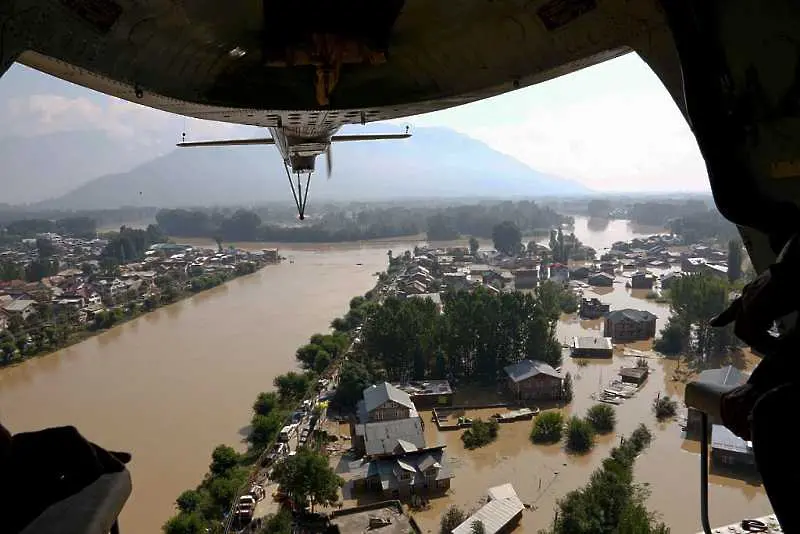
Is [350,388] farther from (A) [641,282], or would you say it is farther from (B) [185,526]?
(A) [641,282]

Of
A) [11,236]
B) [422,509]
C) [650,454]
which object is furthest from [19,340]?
[11,236]

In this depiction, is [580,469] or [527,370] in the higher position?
[527,370]

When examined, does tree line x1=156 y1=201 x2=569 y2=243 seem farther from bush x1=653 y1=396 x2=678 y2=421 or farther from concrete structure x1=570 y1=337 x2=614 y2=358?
bush x1=653 y1=396 x2=678 y2=421

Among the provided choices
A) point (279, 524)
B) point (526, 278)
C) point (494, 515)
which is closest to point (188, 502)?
point (279, 524)

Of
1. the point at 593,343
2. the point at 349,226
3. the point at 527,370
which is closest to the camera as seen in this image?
the point at 527,370

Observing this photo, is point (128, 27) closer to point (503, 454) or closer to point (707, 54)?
point (707, 54)

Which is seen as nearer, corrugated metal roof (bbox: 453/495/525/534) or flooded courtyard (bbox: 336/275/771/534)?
corrugated metal roof (bbox: 453/495/525/534)

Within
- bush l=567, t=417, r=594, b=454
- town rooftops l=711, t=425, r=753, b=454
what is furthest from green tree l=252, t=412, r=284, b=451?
town rooftops l=711, t=425, r=753, b=454

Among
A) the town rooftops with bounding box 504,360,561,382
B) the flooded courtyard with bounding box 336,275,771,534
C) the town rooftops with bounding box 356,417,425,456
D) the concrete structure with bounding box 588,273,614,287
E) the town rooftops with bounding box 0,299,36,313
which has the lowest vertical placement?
the flooded courtyard with bounding box 336,275,771,534
